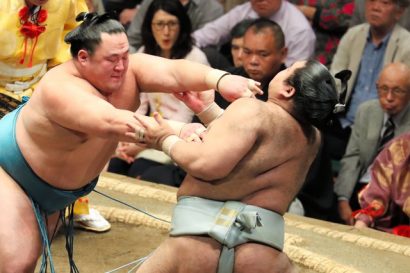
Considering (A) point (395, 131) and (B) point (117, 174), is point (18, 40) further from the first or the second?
(A) point (395, 131)

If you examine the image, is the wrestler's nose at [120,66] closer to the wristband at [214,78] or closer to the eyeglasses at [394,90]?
the wristband at [214,78]

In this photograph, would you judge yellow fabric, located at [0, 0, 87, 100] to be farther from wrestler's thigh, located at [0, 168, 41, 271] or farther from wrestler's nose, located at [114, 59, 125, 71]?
wrestler's nose, located at [114, 59, 125, 71]

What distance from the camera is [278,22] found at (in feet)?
16.2

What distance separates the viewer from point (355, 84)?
4738mm

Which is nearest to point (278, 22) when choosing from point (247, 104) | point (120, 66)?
point (120, 66)

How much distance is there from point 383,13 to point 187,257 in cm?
262

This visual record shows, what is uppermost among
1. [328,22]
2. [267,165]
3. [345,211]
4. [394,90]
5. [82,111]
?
[82,111]

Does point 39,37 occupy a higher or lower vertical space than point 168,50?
higher

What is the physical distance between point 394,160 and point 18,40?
182 cm

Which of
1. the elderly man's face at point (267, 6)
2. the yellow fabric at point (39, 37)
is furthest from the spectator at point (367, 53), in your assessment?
the yellow fabric at point (39, 37)

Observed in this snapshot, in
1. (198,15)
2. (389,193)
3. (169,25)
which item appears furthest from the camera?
(198,15)

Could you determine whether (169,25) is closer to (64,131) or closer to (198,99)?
(198,99)

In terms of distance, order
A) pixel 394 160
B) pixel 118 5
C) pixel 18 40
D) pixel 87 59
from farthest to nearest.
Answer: pixel 118 5 → pixel 394 160 → pixel 18 40 → pixel 87 59

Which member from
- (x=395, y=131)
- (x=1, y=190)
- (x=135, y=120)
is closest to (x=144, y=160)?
(x=395, y=131)
